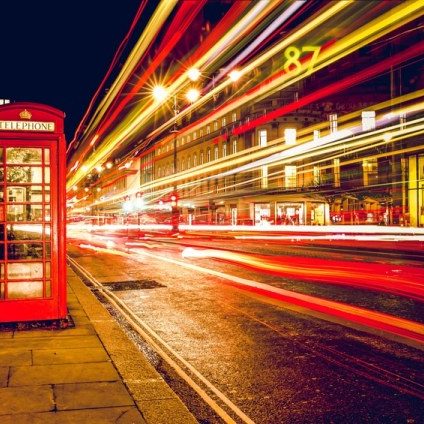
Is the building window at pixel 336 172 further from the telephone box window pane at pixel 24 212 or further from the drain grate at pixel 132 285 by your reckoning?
the telephone box window pane at pixel 24 212

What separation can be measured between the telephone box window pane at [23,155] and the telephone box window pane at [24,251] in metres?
1.12

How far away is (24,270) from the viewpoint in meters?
6.91

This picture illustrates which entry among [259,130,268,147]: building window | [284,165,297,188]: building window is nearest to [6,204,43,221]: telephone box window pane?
[284,165,297,188]: building window

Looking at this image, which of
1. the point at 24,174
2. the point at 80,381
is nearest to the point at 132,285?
the point at 24,174

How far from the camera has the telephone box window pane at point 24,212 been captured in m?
6.88

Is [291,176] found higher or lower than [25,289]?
higher

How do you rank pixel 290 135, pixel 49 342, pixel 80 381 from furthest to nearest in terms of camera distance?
pixel 290 135 → pixel 49 342 → pixel 80 381

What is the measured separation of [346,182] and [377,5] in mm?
20134

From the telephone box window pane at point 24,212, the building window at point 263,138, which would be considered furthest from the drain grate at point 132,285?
the building window at point 263,138

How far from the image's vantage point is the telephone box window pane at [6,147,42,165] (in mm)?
6793

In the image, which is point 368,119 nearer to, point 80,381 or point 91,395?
point 80,381

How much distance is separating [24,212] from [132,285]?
5.46 m

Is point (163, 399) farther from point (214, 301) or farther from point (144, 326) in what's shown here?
point (214, 301)

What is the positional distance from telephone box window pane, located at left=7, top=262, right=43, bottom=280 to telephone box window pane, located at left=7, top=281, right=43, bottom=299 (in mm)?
85
